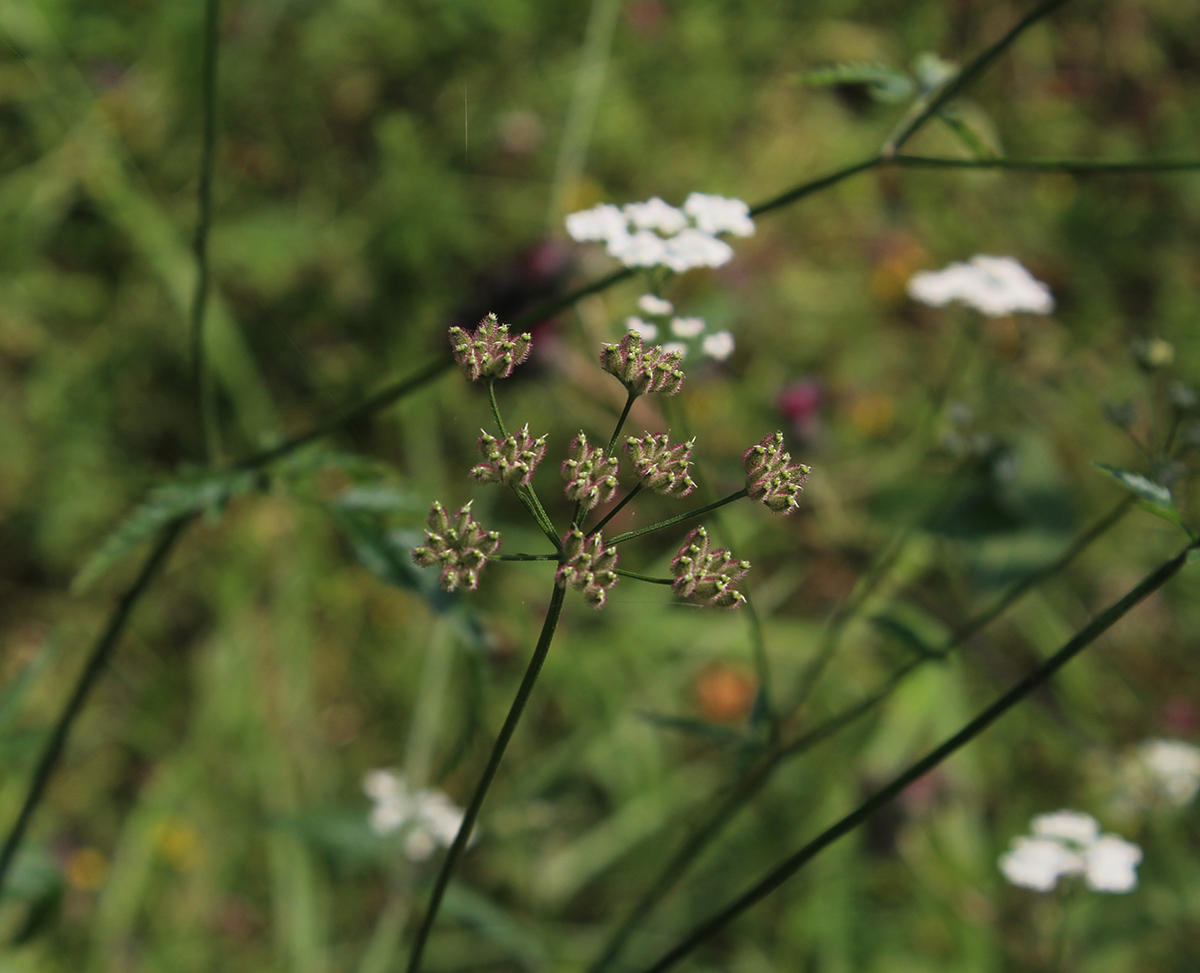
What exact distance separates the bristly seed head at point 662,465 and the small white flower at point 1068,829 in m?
1.06

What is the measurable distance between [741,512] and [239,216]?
1806 millimetres

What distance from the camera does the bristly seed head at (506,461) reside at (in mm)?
874

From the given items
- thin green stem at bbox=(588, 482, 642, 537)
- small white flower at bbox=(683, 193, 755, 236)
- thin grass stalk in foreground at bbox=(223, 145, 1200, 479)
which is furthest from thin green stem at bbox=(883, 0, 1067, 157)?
thin green stem at bbox=(588, 482, 642, 537)

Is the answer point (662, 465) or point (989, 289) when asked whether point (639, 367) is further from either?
point (989, 289)

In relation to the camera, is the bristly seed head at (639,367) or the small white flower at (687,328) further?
the small white flower at (687,328)

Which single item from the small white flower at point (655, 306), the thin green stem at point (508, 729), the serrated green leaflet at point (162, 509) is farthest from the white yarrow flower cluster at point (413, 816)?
the small white flower at point (655, 306)

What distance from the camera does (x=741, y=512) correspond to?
9.95 ft

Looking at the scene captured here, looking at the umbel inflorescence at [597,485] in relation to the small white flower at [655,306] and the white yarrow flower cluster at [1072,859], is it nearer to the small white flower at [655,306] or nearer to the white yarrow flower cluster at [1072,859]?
the small white flower at [655,306]

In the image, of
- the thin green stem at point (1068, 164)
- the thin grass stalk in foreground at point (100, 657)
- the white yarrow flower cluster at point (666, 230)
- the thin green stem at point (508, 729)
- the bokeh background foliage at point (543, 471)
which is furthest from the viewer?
the bokeh background foliage at point (543, 471)

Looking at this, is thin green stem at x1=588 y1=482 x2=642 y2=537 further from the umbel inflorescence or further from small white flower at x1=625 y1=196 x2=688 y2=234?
small white flower at x1=625 y1=196 x2=688 y2=234

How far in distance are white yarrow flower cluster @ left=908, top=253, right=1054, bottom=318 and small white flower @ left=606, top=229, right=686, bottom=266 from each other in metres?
0.75

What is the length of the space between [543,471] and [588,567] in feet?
7.28

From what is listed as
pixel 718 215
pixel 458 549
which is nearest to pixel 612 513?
pixel 458 549

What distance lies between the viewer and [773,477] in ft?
3.04
